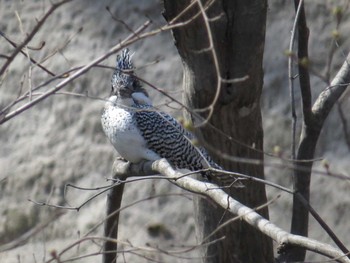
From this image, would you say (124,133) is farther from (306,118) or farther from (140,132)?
(306,118)

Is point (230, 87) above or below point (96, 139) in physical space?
below

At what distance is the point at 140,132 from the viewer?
3691 millimetres

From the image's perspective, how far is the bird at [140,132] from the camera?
11.8 ft

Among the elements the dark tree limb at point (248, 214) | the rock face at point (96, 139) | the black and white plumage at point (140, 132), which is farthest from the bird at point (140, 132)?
the dark tree limb at point (248, 214)

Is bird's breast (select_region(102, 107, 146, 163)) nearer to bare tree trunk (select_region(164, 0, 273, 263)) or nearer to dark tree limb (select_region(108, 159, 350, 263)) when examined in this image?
bare tree trunk (select_region(164, 0, 273, 263))

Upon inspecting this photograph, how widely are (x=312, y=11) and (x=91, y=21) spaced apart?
1.15 metres

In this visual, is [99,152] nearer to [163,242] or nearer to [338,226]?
[163,242]

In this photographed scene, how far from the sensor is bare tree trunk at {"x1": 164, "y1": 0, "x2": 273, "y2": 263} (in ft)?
8.63

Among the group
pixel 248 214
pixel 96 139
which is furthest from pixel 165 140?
pixel 248 214

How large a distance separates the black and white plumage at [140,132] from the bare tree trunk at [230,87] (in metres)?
0.71

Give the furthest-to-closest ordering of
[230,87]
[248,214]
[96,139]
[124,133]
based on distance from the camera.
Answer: [96,139] → [124,133] → [230,87] → [248,214]

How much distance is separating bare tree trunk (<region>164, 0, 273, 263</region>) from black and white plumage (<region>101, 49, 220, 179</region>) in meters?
0.71

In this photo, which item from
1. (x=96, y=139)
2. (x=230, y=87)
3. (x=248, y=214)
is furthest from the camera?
(x=96, y=139)

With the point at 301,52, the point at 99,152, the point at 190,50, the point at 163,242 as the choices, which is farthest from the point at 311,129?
the point at 99,152
